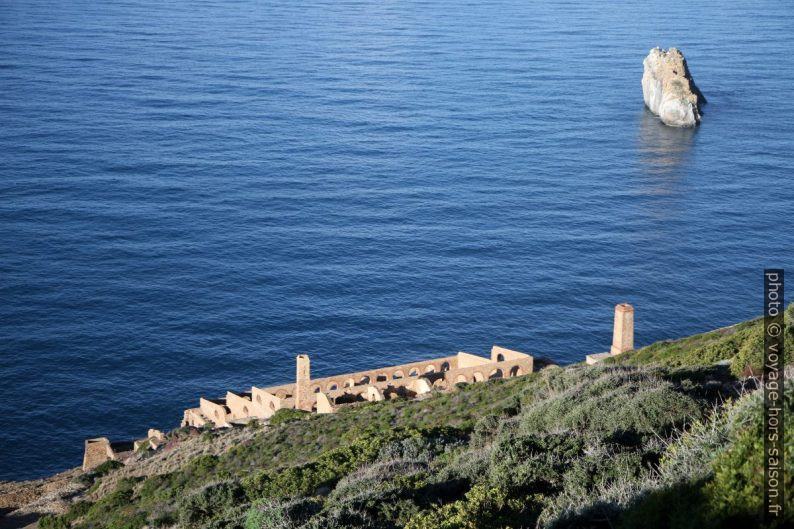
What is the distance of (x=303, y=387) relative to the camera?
46750mm

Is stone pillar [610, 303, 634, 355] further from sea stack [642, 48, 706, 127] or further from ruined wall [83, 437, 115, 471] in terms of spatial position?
sea stack [642, 48, 706, 127]

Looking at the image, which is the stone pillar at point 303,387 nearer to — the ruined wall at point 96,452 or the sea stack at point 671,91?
the ruined wall at point 96,452

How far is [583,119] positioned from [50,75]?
2608 inches

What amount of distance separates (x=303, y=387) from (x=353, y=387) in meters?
2.14

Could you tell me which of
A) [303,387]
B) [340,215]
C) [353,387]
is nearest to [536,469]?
[353,387]

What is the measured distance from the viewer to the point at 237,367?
6494cm

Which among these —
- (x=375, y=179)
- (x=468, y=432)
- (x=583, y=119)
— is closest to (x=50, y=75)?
(x=375, y=179)

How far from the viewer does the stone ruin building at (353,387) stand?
4638cm

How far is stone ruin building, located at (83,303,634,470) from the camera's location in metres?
46.4

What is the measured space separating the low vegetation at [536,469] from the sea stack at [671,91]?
89.9 m

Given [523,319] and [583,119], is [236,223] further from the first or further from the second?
[583,119]

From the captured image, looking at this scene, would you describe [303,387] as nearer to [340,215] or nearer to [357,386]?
[357,386]

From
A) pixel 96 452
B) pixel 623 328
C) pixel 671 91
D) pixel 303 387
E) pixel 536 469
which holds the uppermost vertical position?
pixel 671 91

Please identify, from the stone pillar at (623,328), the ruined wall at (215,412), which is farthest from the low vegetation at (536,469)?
the ruined wall at (215,412)
